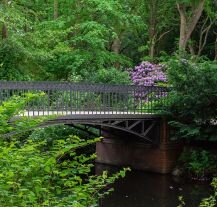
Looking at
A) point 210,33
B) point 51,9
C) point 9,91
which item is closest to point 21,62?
point 9,91

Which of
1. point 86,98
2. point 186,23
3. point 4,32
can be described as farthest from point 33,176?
point 186,23

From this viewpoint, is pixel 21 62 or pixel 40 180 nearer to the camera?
pixel 40 180

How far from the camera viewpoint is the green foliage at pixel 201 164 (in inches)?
744

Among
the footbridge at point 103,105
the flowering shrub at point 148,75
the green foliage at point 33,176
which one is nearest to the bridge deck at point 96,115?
the footbridge at point 103,105

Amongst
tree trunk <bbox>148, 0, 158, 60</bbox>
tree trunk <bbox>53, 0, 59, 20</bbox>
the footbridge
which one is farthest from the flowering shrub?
tree trunk <bbox>53, 0, 59, 20</bbox>

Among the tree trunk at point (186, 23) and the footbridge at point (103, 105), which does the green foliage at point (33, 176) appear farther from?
the tree trunk at point (186, 23)

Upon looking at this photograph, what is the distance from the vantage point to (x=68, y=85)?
1666cm

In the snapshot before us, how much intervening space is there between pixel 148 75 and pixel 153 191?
32.6ft

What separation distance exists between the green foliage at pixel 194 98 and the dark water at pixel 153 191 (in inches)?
75.1

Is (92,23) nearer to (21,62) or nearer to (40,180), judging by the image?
(21,62)

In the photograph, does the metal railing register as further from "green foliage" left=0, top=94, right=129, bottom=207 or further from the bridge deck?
"green foliage" left=0, top=94, right=129, bottom=207

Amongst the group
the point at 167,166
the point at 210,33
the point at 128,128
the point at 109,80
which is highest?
the point at 210,33

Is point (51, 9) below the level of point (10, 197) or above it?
above

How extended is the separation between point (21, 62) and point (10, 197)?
17.0m
